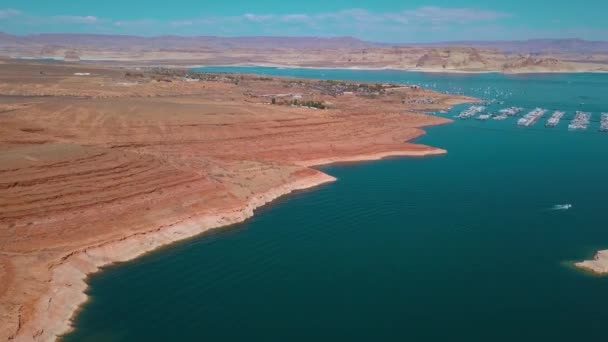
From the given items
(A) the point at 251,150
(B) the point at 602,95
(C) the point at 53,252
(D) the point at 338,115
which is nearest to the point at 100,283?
(C) the point at 53,252

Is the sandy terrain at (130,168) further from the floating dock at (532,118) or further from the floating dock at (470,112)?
the floating dock at (532,118)

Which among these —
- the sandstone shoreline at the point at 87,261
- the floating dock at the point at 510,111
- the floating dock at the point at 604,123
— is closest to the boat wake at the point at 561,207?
the sandstone shoreline at the point at 87,261

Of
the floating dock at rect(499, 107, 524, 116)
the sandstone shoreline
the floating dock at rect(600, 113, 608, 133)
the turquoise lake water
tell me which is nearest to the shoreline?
the sandstone shoreline

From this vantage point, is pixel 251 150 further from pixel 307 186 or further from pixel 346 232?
pixel 346 232

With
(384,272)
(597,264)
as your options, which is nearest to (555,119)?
(597,264)

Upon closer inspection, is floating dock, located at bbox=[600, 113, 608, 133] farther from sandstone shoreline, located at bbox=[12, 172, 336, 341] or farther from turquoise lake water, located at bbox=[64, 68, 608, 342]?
sandstone shoreline, located at bbox=[12, 172, 336, 341]

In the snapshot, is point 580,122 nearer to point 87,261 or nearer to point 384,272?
point 384,272
